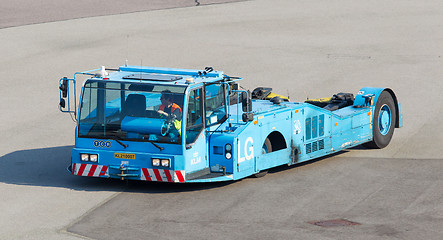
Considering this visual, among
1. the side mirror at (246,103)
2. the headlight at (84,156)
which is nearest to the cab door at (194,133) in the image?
the side mirror at (246,103)

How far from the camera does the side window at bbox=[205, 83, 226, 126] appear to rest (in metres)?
17.0

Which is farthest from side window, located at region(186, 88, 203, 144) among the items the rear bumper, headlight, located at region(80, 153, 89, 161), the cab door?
headlight, located at region(80, 153, 89, 161)

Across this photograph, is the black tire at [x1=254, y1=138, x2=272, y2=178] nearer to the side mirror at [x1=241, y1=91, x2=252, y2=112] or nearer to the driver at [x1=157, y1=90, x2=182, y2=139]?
the side mirror at [x1=241, y1=91, x2=252, y2=112]

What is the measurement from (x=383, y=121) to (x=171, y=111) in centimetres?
656

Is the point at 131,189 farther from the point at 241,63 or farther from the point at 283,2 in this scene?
the point at 283,2

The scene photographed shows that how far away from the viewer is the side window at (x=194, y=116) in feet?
53.9

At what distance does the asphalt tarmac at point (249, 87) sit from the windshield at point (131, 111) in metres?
1.16

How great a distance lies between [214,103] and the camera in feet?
56.2

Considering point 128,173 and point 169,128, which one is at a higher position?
point 169,128

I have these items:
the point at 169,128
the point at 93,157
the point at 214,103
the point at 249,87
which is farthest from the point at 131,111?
the point at 249,87

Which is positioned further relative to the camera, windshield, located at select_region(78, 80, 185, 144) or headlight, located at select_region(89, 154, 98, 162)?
headlight, located at select_region(89, 154, 98, 162)

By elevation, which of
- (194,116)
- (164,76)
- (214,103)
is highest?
(164,76)

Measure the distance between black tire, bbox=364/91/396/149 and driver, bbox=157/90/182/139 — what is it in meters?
5.95

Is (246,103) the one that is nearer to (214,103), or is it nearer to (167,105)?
(214,103)
